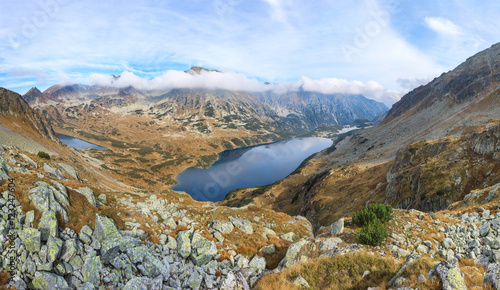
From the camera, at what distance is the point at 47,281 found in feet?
31.1

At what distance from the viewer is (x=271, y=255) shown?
57.3ft

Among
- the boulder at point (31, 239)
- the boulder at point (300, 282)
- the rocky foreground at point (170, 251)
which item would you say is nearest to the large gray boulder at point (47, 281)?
the rocky foreground at point (170, 251)

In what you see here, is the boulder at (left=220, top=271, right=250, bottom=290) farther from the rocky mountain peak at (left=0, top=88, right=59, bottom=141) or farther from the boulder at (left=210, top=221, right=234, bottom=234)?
the rocky mountain peak at (left=0, top=88, right=59, bottom=141)

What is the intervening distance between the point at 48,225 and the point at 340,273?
706 inches

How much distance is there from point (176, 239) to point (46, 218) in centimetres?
833

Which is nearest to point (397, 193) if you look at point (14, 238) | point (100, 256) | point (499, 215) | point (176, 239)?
point (499, 215)

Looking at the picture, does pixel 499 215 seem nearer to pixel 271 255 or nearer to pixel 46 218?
pixel 271 255

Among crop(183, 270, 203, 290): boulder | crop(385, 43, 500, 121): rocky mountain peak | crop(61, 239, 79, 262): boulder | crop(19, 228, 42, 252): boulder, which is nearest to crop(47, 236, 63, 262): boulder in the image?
crop(61, 239, 79, 262): boulder

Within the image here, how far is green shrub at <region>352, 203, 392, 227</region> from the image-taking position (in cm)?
1805

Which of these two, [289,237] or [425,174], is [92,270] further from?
[425,174]

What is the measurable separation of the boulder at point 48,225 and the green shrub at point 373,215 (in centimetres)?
2372

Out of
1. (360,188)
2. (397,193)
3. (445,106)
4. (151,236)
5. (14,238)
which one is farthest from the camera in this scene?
(445,106)

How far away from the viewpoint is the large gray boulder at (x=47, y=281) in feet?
30.6

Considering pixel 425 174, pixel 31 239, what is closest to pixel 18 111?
pixel 31 239
